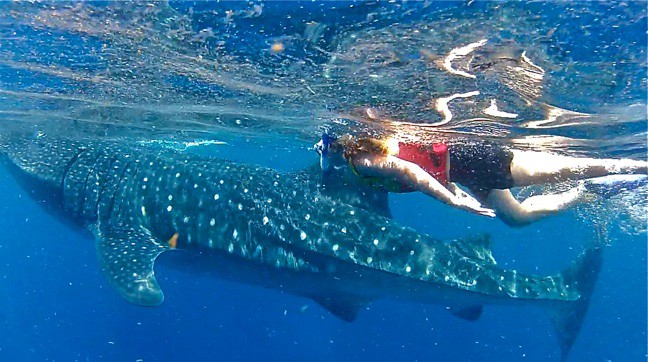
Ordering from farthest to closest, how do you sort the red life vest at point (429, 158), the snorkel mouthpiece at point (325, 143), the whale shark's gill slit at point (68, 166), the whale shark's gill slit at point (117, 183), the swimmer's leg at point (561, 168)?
the whale shark's gill slit at point (68, 166), the whale shark's gill slit at point (117, 183), the red life vest at point (429, 158), the swimmer's leg at point (561, 168), the snorkel mouthpiece at point (325, 143)

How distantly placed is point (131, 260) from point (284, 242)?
2.33m

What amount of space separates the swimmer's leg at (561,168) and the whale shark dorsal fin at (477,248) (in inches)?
46.0

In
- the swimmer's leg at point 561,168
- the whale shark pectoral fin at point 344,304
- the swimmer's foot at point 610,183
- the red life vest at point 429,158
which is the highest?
the red life vest at point 429,158

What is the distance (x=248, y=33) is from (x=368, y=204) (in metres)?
3.52

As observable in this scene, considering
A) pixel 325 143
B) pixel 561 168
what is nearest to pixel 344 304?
pixel 325 143

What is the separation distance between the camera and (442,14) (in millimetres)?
5039

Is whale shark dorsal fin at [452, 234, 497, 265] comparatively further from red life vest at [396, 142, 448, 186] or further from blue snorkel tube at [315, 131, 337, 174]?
blue snorkel tube at [315, 131, 337, 174]

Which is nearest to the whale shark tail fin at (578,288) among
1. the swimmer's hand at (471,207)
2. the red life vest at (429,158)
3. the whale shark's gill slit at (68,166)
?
the red life vest at (429,158)

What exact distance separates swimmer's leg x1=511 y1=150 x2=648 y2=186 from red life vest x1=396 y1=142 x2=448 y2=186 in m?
1.08

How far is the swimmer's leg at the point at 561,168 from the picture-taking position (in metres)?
7.38

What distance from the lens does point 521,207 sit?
8023 mm

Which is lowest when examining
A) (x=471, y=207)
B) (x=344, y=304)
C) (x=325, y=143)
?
→ (x=344, y=304)

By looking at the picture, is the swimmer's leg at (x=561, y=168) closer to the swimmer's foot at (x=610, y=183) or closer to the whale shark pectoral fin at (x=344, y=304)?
the swimmer's foot at (x=610, y=183)

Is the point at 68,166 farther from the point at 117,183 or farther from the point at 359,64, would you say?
the point at 359,64
